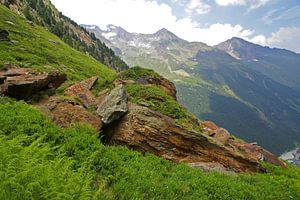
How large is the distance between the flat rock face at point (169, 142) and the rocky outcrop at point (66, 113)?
3.34ft

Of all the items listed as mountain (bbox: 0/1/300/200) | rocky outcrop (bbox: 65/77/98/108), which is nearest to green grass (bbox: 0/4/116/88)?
rocky outcrop (bbox: 65/77/98/108)

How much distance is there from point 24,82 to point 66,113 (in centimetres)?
365

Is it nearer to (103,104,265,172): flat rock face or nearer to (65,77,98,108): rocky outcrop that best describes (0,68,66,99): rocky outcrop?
(65,77,98,108): rocky outcrop

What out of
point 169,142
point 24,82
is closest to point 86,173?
point 169,142

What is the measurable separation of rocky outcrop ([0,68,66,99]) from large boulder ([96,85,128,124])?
3750 millimetres

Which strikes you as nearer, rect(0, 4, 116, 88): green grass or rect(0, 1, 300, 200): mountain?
rect(0, 1, 300, 200): mountain

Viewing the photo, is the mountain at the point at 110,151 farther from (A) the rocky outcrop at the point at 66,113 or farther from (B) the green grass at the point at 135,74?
(B) the green grass at the point at 135,74

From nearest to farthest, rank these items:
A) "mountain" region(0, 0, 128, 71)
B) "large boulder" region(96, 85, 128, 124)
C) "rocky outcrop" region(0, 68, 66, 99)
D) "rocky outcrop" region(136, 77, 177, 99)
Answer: "large boulder" region(96, 85, 128, 124), "rocky outcrop" region(0, 68, 66, 99), "rocky outcrop" region(136, 77, 177, 99), "mountain" region(0, 0, 128, 71)

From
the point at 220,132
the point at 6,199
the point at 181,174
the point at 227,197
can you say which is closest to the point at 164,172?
the point at 181,174

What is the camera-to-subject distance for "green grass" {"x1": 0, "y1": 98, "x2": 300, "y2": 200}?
27.9 feet

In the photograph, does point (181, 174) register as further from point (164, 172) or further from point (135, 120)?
point (135, 120)

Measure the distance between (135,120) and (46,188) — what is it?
11440mm

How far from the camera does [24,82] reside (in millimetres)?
20500

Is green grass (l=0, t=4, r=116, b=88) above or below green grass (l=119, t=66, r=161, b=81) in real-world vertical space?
below
